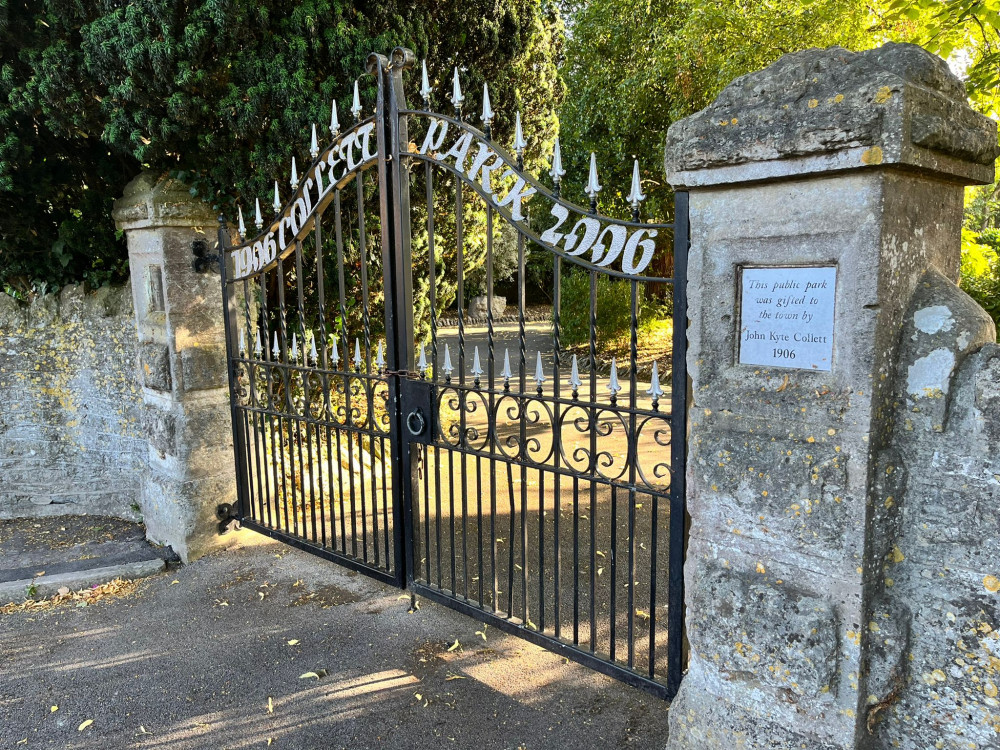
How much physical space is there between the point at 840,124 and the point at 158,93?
13.0ft

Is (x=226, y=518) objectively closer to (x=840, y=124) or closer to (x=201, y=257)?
(x=201, y=257)

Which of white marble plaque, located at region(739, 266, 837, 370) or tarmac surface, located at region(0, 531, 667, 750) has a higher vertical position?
white marble plaque, located at region(739, 266, 837, 370)

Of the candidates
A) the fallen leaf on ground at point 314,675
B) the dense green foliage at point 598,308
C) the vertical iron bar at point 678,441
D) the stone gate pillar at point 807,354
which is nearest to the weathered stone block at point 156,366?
the fallen leaf on ground at point 314,675

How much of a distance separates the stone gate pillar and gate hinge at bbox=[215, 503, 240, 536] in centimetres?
361

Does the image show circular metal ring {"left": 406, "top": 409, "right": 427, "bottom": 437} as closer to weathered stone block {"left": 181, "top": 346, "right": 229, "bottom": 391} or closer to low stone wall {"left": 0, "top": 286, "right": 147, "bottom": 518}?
weathered stone block {"left": 181, "top": 346, "right": 229, "bottom": 391}

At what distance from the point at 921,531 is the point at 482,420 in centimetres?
694

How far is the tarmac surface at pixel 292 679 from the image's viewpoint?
291 cm

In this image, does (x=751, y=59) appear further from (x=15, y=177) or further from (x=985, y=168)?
(x=15, y=177)

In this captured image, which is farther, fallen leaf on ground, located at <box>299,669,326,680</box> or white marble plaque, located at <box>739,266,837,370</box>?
fallen leaf on ground, located at <box>299,669,326,680</box>

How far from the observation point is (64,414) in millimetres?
5637

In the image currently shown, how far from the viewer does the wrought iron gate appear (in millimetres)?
2697

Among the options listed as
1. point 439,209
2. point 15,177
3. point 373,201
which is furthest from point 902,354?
point 15,177

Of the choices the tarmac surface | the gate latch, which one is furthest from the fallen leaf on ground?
the gate latch

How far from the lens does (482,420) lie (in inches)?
342
